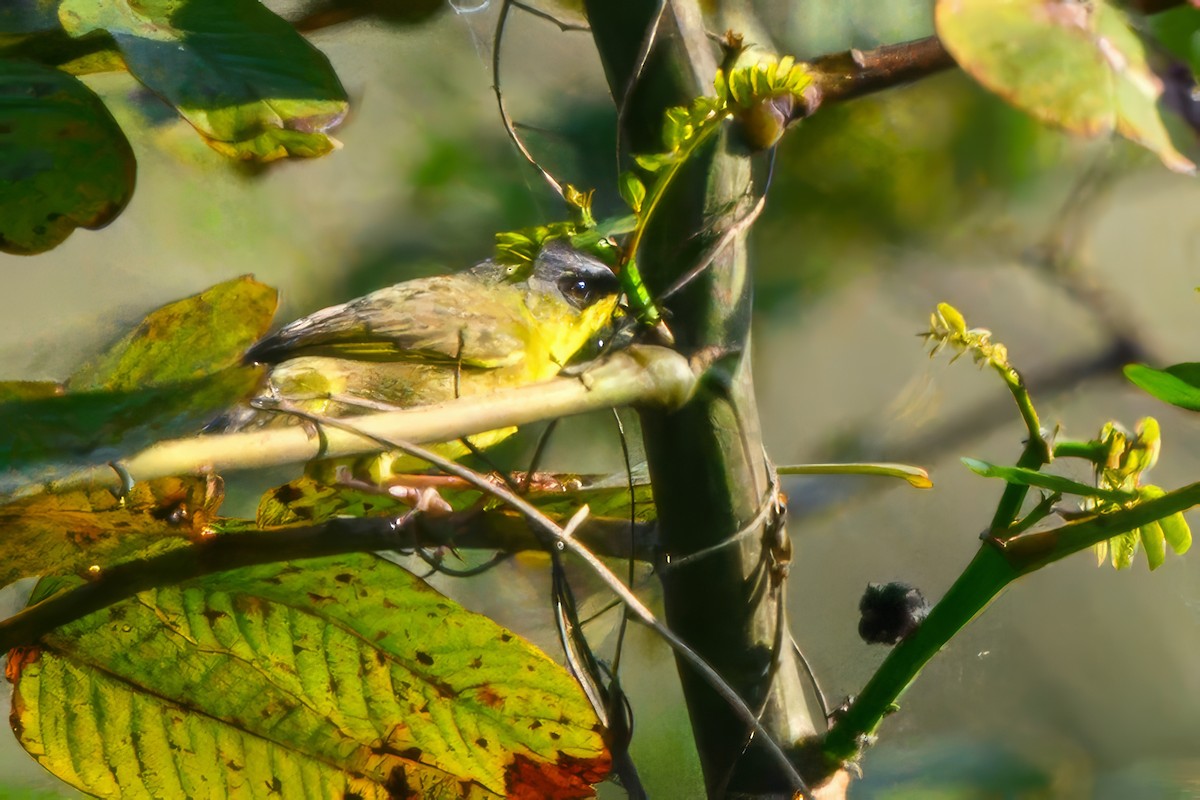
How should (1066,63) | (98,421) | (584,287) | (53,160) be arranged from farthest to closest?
1. (584,287)
2. (53,160)
3. (98,421)
4. (1066,63)

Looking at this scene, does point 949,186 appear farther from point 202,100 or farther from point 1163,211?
point 202,100

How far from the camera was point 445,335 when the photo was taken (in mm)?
894


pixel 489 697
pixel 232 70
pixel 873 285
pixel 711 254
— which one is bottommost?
pixel 873 285

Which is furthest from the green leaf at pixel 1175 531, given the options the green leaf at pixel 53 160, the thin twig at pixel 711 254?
the green leaf at pixel 53 160

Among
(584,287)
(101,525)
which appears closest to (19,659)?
(101,525)

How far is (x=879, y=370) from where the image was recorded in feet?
2.98

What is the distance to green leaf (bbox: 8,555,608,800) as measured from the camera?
1.38 feet

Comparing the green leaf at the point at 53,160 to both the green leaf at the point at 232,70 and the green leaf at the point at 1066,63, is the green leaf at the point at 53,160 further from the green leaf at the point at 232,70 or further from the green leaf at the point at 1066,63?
the green leaf at the point at 1066,63

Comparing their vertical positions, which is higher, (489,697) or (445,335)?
(489,697)

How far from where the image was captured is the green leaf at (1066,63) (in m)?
0.19

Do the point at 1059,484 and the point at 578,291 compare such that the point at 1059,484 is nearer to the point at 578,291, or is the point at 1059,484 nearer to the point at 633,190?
the point at 633,190

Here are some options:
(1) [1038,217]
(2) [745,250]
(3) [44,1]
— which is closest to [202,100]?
(3) [44,1]

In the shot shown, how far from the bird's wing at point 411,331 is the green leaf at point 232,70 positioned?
432 millimetres

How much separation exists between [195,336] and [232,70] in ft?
0.38
